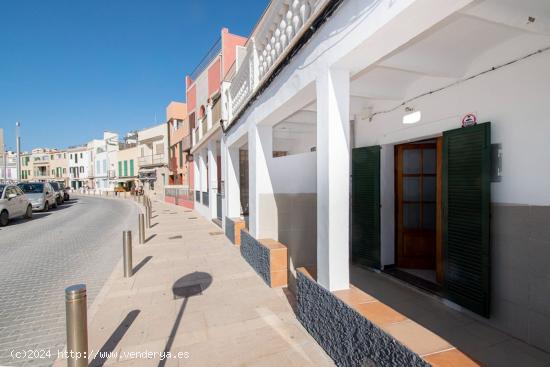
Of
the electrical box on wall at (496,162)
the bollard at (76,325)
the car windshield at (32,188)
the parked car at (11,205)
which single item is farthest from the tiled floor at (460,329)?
the car windshield at (32,188)

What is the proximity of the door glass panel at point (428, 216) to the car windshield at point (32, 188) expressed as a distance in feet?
64.7

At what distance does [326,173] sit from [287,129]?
16.8 feet

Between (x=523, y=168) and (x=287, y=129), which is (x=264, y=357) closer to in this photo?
(x=523, y=168)

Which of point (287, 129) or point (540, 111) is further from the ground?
point (287, 129)

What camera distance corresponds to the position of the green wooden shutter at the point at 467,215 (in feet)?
11.2

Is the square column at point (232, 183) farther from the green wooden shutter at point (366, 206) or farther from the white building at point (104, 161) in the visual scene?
the white building at point (104, 161)

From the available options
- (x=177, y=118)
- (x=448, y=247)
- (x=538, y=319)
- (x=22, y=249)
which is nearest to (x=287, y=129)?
(x=448, y=247)

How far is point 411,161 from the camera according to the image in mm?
5605

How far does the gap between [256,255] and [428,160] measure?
3923 mm

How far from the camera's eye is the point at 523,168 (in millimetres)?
3098

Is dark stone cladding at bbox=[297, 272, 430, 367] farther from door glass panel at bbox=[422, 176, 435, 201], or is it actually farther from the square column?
the square column

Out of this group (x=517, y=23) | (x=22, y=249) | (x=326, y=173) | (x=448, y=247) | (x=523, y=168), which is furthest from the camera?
(x=22, y=249)

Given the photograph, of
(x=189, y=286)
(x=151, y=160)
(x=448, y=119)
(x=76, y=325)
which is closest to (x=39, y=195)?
(x=189, y=286)

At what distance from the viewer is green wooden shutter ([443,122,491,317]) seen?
341 centimetres
